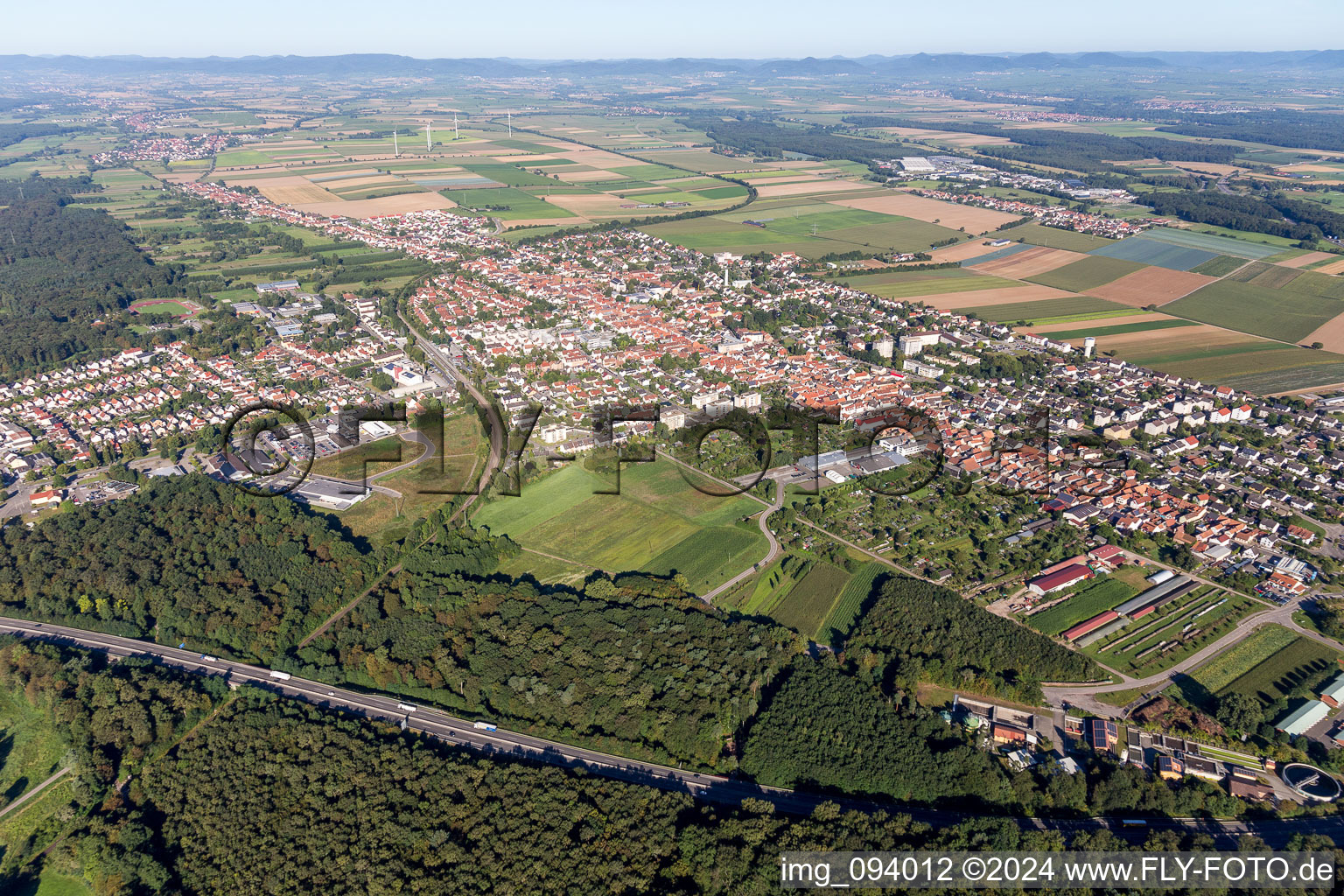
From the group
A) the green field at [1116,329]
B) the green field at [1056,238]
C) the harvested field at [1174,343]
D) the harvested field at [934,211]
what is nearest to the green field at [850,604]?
the harvested field at [1174,343]

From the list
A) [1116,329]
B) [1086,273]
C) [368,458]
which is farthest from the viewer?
[1086,273]

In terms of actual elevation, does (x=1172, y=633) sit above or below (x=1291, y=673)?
above

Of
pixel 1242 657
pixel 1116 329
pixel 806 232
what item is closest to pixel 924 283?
pixel 1116 329

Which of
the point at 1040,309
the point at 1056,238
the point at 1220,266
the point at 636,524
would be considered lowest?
the point at 636,524

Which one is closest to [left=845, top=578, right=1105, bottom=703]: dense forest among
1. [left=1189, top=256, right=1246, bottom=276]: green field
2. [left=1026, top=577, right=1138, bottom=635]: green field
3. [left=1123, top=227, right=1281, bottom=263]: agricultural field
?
[left=1026, top=577, right=1138, bottom=635]: green field

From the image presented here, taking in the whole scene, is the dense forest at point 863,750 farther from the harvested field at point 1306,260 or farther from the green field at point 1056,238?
the harvested field at point 1306,260

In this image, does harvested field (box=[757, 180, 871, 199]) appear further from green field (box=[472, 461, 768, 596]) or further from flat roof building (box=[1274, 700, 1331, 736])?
flat roof building (box=[1274, 700, 1331, 736])

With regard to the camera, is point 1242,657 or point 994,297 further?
point 994,297

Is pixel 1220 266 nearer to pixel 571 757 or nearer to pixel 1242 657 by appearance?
pixel 1242 657
